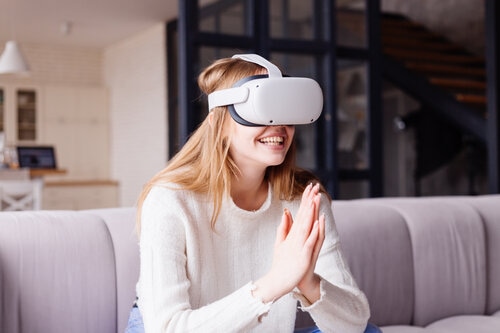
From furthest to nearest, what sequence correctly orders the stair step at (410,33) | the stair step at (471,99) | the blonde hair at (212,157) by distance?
1. the stair step at (410,33)
2. the stair step at (471,99)
3. the blonde hair at (212,157)

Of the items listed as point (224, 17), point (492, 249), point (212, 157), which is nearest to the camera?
point (212, 157)

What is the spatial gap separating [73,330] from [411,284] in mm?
1243

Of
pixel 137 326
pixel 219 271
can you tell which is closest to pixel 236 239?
pixel 219 271

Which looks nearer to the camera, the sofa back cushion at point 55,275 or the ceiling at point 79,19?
the sofa back cushion at point 55,275

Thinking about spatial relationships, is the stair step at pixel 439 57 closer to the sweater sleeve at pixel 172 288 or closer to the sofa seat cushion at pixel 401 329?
the sofa seat cushion at pixel 401 329

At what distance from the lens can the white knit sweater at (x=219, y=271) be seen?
1407 mm

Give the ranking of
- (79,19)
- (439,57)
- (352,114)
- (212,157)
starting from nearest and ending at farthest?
(212,157) < (352,114) < (439,57) < (79,19)

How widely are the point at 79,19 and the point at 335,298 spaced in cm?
712

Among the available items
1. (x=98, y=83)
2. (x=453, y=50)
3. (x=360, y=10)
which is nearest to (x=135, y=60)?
(x=98, y=83)

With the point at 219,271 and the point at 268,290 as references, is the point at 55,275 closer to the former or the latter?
the point at 219,271

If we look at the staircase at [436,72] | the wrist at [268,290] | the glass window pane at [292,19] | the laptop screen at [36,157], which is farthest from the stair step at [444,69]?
the wrist at [268,290]

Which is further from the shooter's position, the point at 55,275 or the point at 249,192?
the point at 55,275

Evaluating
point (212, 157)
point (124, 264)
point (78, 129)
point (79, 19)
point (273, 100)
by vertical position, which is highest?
point (79, 19)

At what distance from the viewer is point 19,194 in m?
6.22
